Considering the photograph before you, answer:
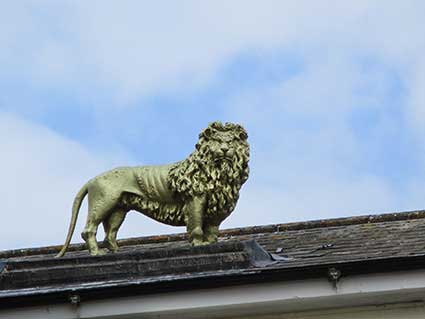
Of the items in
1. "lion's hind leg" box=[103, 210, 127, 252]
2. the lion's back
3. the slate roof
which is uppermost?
the lion's back

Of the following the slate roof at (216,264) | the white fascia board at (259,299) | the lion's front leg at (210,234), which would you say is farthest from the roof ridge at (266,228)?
the white fascia board at (259,299)

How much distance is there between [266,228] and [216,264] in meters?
4.48

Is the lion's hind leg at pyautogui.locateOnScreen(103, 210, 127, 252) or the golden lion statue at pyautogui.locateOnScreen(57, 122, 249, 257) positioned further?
the lion's hind leg at pyautogui.locateOnScreen(103, 210, 127, 252)

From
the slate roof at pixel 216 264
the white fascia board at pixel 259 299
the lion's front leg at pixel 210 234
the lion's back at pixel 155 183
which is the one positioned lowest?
the white fascia board at pixel 259 299

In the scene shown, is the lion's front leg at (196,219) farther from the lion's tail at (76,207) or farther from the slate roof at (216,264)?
the lion's tail at (76,207)

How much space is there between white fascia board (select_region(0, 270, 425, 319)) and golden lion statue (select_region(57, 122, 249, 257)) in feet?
→ 6.45

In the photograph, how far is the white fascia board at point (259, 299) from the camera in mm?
11445

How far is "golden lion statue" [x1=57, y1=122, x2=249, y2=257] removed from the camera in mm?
13695

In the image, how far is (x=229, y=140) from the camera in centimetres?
1377

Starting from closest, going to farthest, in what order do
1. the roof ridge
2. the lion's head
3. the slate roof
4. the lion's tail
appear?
the slate roof → the lion's head → the lion's tail → the roof ridge

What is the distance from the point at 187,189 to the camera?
13688 millimetres

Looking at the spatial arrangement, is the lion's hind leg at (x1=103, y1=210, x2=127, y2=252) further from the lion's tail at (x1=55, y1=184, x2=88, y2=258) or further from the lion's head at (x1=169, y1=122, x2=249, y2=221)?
the lion's head at (x1=169, y1=122, x2=249, y2=221)

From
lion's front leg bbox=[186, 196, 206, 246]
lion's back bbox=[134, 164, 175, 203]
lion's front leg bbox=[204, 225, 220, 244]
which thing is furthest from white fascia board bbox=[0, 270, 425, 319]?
lion's back bbox=[134, 164, 175, 203]

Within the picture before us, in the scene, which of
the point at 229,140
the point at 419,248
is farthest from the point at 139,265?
the point at 419,248
